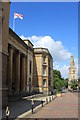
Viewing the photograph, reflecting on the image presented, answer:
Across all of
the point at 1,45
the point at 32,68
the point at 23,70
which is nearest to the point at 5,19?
the point at 1,45

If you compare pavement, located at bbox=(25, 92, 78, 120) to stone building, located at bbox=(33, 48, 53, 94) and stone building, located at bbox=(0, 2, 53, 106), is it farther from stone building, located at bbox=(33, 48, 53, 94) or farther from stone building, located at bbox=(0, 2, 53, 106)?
stone building, located at bbox=(33, 48, 53, 94)

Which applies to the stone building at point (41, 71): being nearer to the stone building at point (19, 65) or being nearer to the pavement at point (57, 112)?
the stone building at point (19, 65)

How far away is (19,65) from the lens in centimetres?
4569

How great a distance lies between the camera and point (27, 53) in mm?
54125

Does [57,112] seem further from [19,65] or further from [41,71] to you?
[41,71]

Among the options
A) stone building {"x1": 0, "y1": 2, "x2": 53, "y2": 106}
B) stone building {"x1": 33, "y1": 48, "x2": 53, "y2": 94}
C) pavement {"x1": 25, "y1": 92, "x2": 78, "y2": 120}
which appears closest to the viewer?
pavement {"x1": 25, "y1": 92, "x2": 78, "y2": 120}

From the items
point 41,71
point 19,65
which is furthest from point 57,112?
point 41,71

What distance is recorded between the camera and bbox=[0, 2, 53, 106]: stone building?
958 inches

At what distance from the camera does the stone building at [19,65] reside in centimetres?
2434

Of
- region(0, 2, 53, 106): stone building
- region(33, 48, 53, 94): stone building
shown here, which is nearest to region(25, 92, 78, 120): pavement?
region(0, 2, 53, 106): stone building

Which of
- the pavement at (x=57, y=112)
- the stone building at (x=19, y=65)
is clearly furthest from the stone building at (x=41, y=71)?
the pavement at (x=57, y=112)

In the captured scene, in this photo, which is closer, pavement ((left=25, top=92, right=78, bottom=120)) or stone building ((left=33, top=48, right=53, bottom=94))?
pavement ((left=25, top=92, right=78, bottom=120))

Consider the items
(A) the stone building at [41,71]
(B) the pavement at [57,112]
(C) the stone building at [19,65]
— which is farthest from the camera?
(A) the stone building at [41,71]

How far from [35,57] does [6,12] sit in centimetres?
4004
